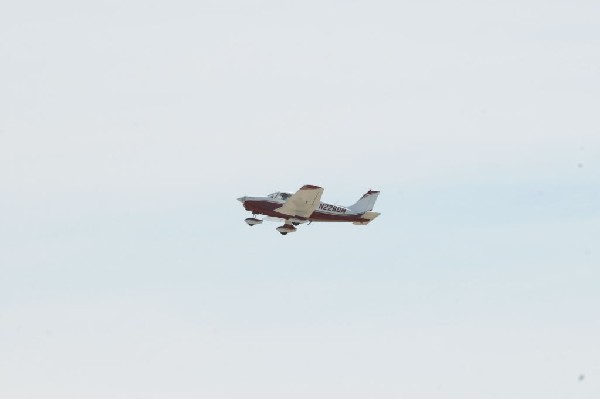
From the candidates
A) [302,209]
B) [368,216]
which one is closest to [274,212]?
[302,209]

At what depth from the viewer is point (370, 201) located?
16300 centimetres

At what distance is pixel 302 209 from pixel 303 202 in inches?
50.1

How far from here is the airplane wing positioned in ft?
493

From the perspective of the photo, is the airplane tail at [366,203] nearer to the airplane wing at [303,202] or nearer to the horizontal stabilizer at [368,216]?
the horizontal stabilizer at [368,216]

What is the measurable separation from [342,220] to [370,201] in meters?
5.13

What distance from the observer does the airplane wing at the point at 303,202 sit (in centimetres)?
15025

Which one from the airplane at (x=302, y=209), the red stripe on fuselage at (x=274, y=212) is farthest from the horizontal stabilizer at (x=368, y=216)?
the red stripe on fuselage at (x=274, y=212)

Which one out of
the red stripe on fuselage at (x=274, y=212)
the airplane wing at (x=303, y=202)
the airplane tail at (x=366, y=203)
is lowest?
the airplane wing at (x=303, y=202)

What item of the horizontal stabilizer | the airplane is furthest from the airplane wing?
the horizontal stabilizer

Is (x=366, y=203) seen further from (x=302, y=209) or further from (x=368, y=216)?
(x=302, y=209)

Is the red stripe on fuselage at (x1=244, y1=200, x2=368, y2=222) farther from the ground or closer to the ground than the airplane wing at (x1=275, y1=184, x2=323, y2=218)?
farther from the ground

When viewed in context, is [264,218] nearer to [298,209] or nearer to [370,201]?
[298,209]

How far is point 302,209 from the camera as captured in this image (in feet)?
501

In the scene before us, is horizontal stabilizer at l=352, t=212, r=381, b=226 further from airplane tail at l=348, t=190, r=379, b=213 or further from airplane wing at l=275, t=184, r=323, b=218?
airplane wing at l=275, t=184, r=323, b=218
